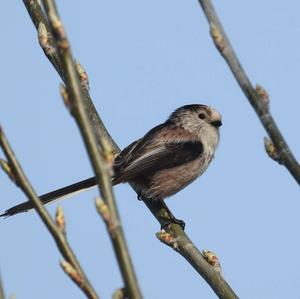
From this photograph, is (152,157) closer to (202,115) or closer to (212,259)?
(202,115)

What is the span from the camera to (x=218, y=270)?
3344mm

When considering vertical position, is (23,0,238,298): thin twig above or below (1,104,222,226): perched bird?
below

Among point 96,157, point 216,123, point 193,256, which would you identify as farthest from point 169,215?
point 96,157

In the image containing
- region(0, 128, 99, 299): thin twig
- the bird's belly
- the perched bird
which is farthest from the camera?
the bird's belly

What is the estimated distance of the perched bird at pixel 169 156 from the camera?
18.9ft

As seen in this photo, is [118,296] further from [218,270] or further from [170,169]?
[170,169]

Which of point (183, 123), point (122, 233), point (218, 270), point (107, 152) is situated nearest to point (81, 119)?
point (107, 152)

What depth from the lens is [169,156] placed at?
630 cm

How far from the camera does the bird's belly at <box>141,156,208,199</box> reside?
6018 millimetres

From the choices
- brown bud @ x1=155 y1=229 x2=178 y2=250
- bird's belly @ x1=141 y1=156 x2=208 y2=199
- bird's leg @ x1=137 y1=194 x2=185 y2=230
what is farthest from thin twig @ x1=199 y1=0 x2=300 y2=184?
bird's belly @ x1=141 y1=156 x2=208 y2=199

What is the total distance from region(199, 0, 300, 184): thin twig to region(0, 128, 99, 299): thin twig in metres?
0.67

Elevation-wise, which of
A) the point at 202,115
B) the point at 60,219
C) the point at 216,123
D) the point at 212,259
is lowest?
the point at 212,259

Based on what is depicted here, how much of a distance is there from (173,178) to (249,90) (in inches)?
171

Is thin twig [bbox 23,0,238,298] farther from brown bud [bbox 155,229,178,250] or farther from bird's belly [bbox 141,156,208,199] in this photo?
bird's belly [bbox 141,156,208,199]
